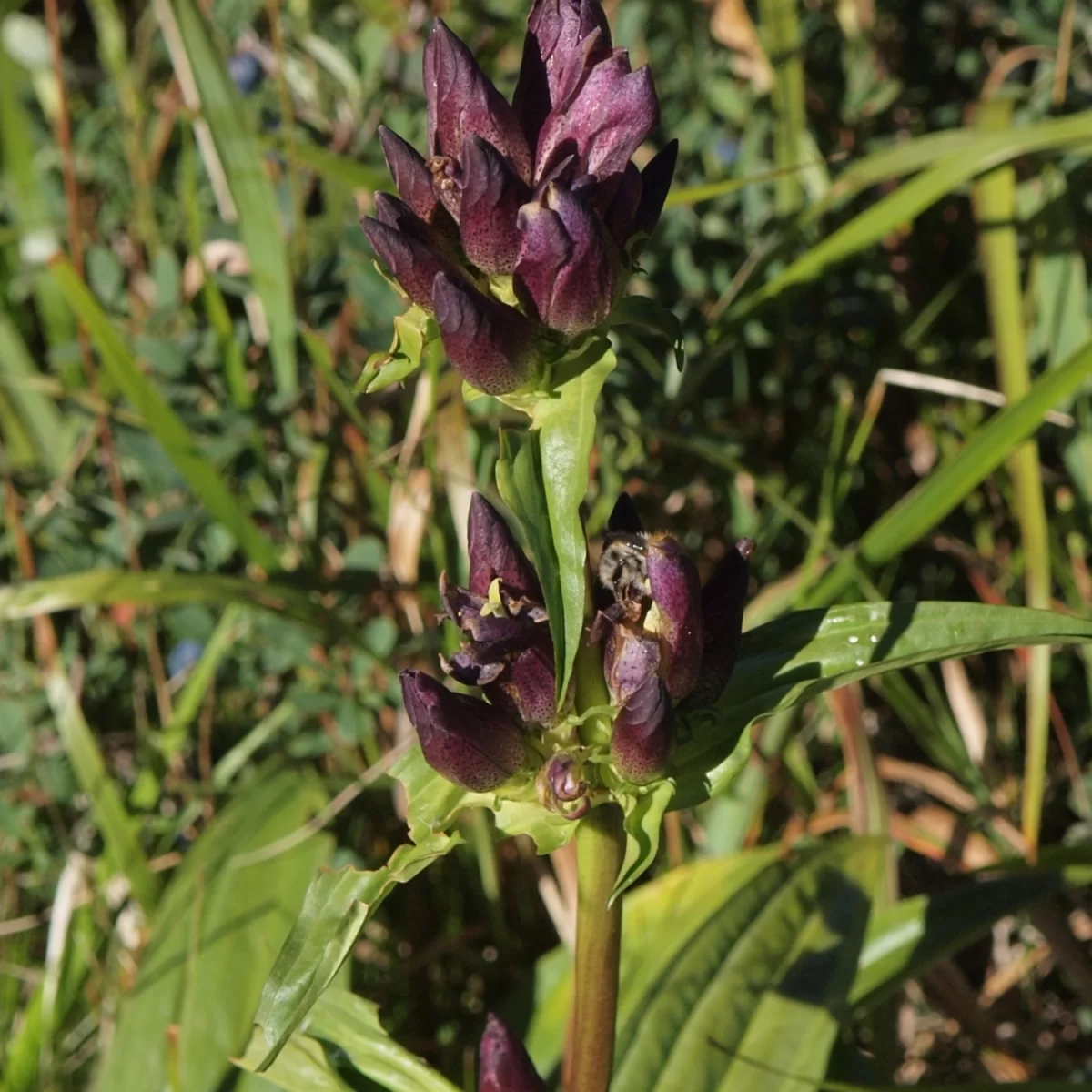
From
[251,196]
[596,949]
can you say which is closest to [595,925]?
[596,949]

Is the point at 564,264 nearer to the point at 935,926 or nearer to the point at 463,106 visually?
the point at 463,106

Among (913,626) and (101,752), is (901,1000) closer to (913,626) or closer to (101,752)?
(913,626)

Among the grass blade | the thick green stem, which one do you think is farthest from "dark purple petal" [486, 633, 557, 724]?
the grass blade

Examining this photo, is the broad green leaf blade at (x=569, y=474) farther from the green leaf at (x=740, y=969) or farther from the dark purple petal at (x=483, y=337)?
the green leaf at (x=740, y=969)

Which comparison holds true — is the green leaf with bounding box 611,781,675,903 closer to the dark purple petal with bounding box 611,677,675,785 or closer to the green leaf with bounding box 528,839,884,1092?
the dark purple petal with bounding box 611,677,675,785

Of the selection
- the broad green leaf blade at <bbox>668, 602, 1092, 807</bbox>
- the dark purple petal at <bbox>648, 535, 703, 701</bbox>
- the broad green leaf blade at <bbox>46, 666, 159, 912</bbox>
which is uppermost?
the dark purple petal at <bbox>648, 535, 703, 701</bbox>

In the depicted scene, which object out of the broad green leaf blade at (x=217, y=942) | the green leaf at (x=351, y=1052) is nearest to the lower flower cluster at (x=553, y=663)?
the green leaf at (x=351, y=1052)

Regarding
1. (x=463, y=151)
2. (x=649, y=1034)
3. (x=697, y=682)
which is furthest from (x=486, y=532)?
(x=649, y=1034)
